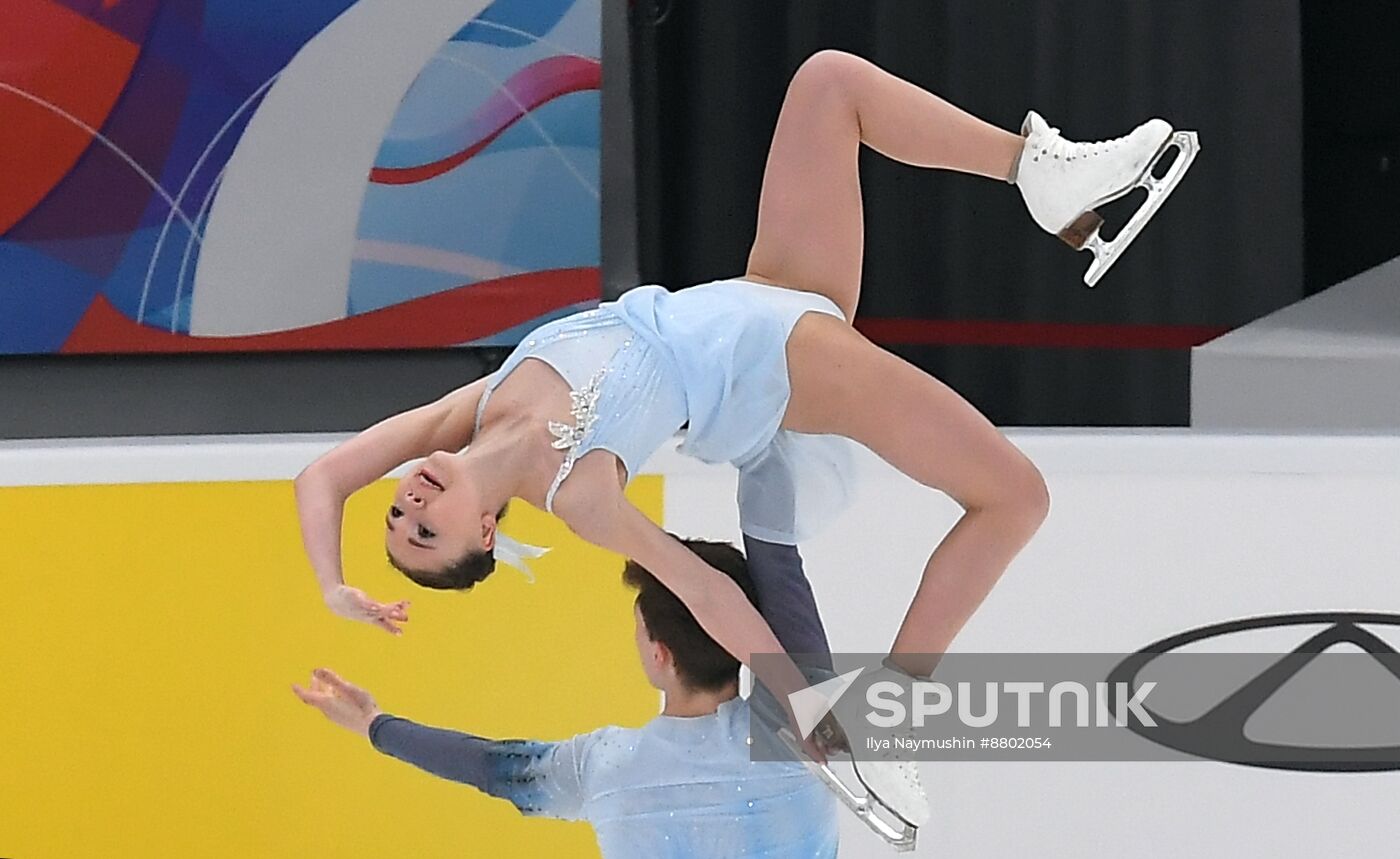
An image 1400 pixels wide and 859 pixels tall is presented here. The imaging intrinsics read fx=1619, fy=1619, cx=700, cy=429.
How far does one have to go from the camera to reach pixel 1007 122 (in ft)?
11.9

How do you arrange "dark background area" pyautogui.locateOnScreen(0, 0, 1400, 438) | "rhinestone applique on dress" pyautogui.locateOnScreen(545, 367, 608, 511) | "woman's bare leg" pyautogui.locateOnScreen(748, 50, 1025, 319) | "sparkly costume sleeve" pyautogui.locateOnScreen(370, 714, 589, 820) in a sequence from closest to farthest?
"rhinestone applique on dress" pyautogui.locateOnScreen(545, 367, 608, 511) < "woman's bare leg" pyautogui.locateOnScreen(748, 50, 1025, 319) < "sparkly costume sleeve" pyautogui.locateOnScreen(370, 714, 589, 820) < "dark background area" pyautogui.locateOnScreen(0, 0, 1400, 438)

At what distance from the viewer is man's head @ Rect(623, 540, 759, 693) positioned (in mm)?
1884

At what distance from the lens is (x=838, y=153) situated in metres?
1.82

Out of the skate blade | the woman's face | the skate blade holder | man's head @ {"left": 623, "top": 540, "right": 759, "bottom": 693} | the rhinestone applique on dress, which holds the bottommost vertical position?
the skate blade

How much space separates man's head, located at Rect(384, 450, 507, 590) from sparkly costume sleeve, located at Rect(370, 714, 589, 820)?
0.91 feet

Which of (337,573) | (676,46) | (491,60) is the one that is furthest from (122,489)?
(676,46)

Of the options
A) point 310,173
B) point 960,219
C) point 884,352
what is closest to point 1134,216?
point 884,352

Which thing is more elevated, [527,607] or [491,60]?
[491,60]

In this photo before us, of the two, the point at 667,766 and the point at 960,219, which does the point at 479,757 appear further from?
the point at 960,219

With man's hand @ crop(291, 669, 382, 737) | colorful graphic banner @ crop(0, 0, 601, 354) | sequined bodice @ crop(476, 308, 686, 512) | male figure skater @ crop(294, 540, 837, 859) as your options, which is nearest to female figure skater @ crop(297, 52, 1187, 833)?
sequined bodice @ crop(476, 308, 686, 512)

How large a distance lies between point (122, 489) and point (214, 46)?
3.88 ft

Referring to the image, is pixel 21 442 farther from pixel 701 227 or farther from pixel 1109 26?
pixel 1109 26

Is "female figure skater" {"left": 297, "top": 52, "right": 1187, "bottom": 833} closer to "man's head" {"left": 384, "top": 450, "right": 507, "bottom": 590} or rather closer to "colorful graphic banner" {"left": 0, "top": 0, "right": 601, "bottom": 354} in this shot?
"man's head" {"left": 384, "top": 450, "right": 507, "bottom": 590}

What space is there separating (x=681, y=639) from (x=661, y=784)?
172 mm
